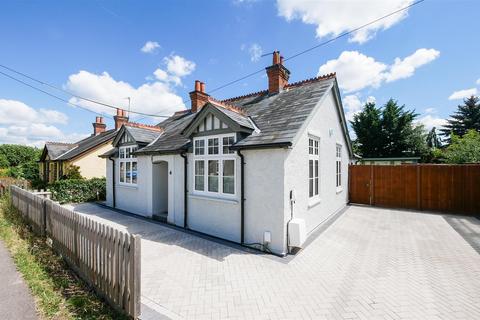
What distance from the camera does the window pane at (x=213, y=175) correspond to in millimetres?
8500

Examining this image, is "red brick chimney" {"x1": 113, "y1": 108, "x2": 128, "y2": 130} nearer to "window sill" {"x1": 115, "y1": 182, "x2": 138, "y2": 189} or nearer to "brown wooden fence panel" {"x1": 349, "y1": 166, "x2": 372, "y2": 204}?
"window sill" {"x1": 115, "y1": 182, "x2": 138, "y2": 189}

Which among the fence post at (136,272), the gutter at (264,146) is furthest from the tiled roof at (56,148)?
the fence post at (136,272)

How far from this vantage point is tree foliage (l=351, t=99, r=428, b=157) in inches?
1276

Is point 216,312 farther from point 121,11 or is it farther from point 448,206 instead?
point 448,206

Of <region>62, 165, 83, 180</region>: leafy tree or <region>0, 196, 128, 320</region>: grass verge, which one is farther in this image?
<region>62, 165, 83, 180</region>: leafy tree

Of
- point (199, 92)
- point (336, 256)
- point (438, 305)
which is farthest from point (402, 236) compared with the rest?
point (199, 92)

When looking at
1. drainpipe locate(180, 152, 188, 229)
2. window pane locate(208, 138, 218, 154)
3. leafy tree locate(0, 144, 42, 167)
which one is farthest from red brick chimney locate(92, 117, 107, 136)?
window pane locate(208, 138, 218, 154)

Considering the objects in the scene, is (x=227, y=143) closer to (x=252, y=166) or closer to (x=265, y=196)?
(x=252, y=166)

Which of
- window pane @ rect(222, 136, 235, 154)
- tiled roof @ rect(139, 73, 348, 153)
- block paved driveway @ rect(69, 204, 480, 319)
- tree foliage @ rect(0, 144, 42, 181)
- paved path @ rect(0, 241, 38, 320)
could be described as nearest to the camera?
paved path @ rect(0, 241, 38, 320)

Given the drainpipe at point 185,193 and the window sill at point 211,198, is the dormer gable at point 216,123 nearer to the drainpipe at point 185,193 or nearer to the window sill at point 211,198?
the drainpipe at point 185,193

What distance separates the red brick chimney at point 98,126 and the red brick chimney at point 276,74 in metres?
24.5

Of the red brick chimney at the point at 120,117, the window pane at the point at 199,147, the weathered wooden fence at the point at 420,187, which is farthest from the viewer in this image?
the red brick chimney at the point at 120,117

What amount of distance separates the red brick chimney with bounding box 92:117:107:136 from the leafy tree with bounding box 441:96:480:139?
175 feet

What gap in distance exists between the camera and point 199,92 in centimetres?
1396
